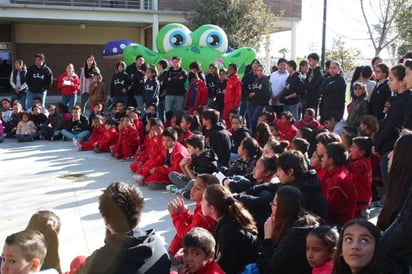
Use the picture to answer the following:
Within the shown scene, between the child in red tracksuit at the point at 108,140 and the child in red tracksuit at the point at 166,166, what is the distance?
2904mm

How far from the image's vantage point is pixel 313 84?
33.9 ft

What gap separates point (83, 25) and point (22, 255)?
21.2 metres

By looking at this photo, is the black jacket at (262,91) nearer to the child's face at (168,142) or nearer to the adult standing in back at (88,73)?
the child's face at (168,142)

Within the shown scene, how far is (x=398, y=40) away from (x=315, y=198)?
63.3 feet

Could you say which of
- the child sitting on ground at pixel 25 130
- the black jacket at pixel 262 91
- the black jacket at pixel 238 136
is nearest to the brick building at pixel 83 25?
the child sitting on ground at pixel 25 130

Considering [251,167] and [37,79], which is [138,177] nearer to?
[251,167]

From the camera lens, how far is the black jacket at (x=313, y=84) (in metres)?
10.2

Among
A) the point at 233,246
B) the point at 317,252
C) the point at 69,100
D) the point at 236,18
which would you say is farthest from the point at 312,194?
the point at 236,18

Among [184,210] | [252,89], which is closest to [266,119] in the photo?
[252,89]

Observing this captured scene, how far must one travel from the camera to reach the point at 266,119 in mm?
8727

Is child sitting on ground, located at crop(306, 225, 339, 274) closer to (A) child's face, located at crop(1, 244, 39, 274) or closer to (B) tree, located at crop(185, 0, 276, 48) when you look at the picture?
(A) child's face, located at crop(1, 244, 39, 274)

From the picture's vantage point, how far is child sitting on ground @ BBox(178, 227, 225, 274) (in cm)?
328

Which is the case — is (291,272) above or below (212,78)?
below

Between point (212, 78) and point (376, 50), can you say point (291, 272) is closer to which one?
point (212, 78)
